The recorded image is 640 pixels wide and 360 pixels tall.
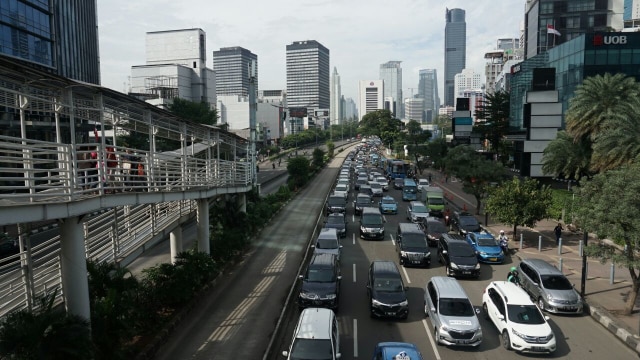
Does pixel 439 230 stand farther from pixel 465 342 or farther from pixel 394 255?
pixel 465 342

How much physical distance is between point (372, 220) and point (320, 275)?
497 inches

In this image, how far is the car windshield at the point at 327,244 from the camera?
77.2ft

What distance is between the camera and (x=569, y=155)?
3484 cm

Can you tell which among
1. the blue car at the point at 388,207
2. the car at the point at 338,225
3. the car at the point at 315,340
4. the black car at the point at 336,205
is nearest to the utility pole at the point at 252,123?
the car at the point at 338,225

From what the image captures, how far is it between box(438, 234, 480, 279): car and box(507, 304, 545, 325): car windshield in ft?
20.3

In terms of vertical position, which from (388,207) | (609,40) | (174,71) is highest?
(174,71)

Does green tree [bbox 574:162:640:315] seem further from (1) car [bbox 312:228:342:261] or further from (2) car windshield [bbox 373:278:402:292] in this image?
(1) car [bbox 312:228:342:261]

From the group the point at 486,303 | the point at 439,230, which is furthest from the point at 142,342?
the point at 439,230

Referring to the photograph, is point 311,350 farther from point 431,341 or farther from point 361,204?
point 361,204

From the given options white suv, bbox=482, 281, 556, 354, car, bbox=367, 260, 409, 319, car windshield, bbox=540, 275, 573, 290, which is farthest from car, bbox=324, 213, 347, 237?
white suv, bbox=482, 281, 556, 354

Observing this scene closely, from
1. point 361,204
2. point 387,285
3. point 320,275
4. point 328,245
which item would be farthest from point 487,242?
point 361,204

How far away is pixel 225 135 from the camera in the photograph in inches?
1006

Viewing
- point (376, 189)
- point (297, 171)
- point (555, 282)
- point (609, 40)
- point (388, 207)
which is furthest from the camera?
point (297, 171)

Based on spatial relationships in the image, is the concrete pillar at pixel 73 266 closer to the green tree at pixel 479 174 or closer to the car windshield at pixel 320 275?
the car windshield at pixel 320 275
